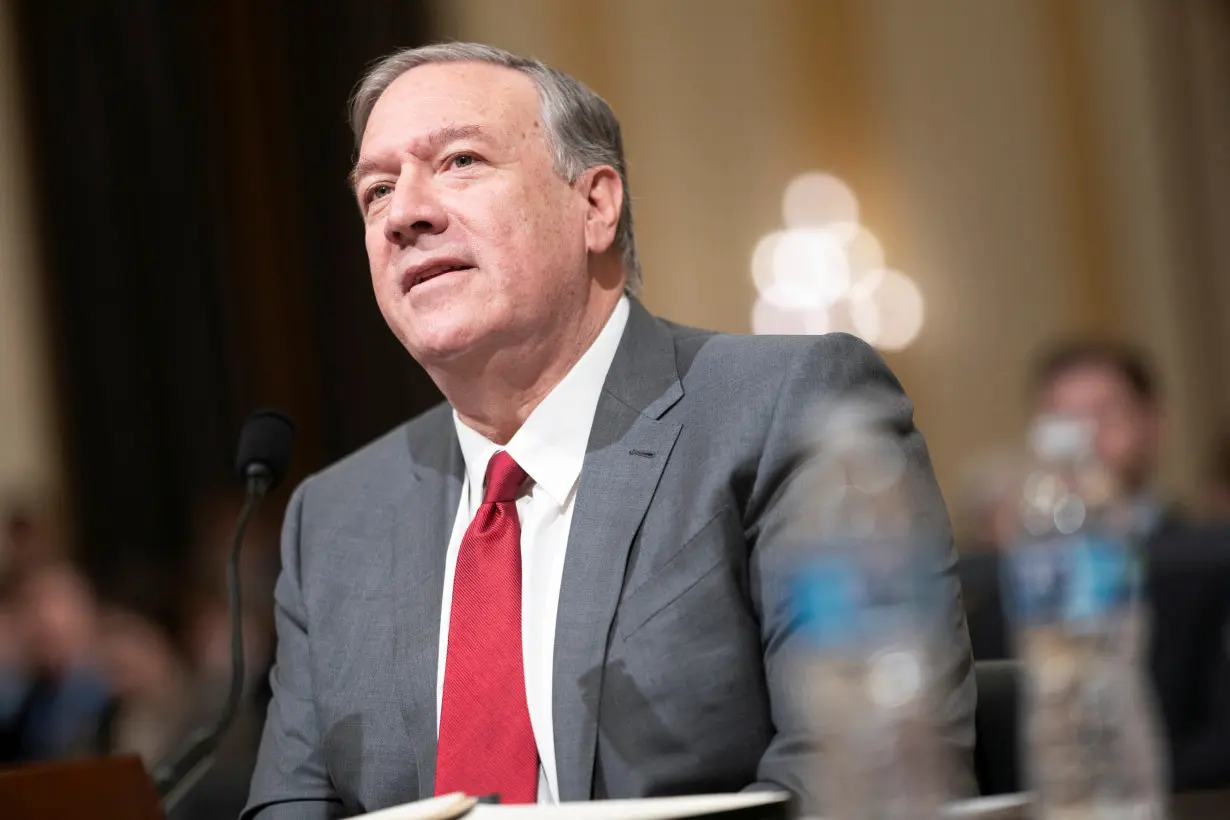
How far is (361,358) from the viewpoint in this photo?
755 cm

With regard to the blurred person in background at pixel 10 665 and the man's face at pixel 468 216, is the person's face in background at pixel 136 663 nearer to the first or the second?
the blurred person in background at pixel 10 665

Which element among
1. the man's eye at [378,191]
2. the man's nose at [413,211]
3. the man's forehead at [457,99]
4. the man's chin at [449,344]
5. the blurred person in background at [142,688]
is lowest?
the blurred person in background at [142,688]

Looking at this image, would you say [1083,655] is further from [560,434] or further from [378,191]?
A: [378,191]

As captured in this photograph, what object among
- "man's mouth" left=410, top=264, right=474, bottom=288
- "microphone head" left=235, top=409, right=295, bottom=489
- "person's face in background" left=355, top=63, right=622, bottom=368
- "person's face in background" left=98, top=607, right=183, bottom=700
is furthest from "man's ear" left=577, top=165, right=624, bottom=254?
"person's face in background" left=98, top=607, right=183, bottom=700

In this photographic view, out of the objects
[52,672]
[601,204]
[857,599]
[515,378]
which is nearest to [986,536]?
[52,672]

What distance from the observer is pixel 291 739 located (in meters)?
2.16

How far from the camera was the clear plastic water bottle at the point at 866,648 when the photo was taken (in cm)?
97

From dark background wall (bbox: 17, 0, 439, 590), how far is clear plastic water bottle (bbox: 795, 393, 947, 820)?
6.35 meters

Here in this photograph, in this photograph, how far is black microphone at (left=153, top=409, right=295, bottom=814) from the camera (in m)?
2.10

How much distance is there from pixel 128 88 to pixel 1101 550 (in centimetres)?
680

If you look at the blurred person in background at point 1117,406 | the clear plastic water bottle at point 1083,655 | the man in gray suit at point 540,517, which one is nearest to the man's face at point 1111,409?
the blurred person in background at point 1117,406

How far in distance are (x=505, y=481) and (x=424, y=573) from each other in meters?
0.18

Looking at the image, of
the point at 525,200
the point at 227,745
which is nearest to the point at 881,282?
the point at 227,745

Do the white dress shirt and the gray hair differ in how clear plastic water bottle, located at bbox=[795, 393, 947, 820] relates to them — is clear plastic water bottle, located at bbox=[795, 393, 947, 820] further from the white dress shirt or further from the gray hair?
the gray hair
